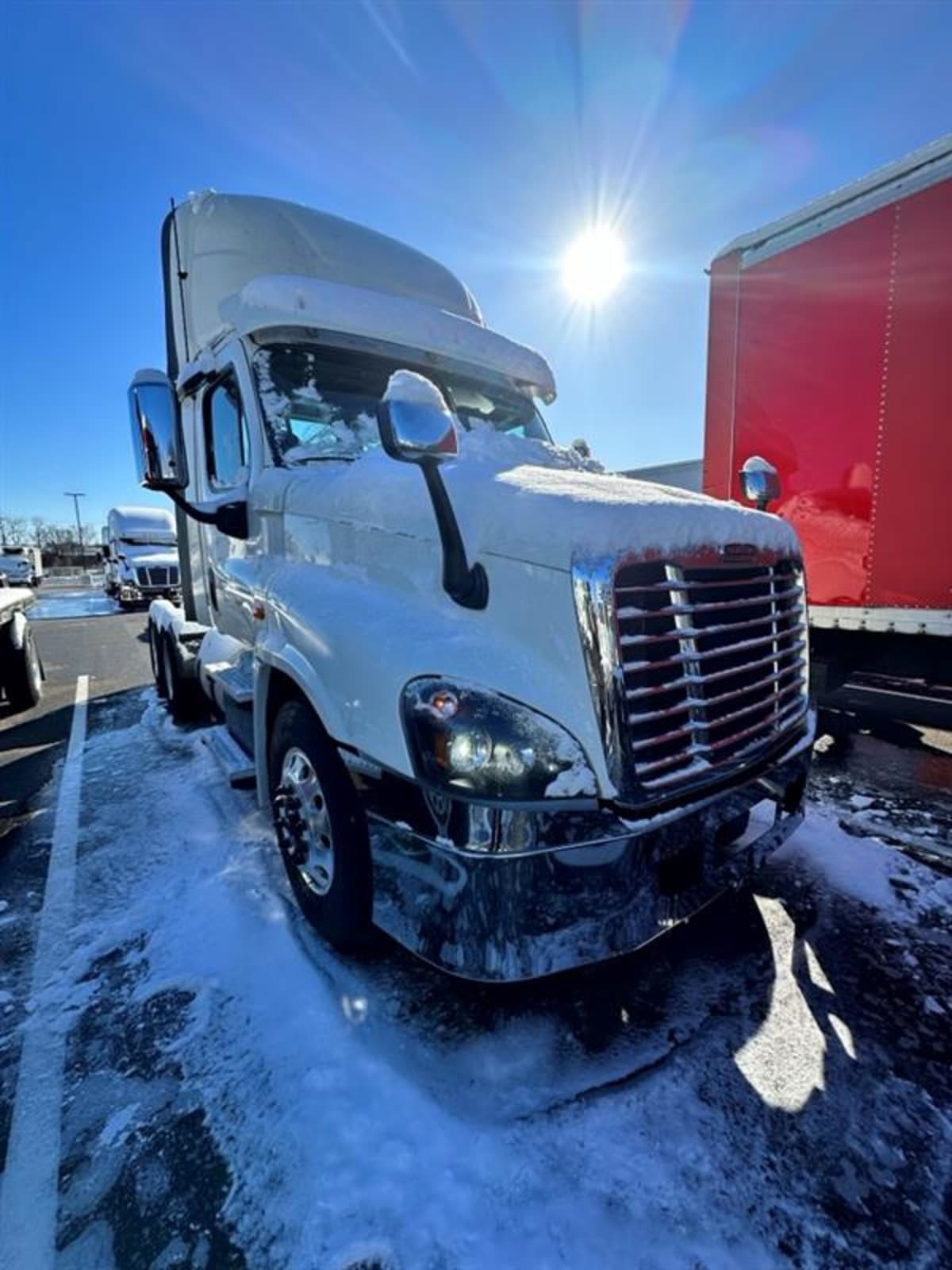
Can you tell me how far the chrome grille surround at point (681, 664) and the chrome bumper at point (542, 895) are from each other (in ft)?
0.59

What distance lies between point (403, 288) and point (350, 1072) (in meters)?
4.58

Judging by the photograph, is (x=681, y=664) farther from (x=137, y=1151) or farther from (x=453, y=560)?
(x=137, y=1151)

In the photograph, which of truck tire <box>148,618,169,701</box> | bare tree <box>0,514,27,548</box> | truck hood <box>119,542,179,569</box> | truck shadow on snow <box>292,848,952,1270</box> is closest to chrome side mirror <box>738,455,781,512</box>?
truck shadow on snow <box>292,848,952,1270</box>

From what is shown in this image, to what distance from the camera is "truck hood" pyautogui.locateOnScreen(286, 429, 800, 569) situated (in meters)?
1.98

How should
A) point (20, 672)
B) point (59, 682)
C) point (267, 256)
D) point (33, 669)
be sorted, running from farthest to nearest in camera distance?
1. point (59, 682)
2. point (33, 669)
3. point (20, 672)
4. point (267, 256)

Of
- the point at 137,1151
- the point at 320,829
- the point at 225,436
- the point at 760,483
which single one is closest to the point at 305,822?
the point at 320,829

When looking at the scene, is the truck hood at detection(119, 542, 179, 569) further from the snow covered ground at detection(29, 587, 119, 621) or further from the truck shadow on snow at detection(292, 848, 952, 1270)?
the truck shadow on snow at detection(292, 848, 952, 1270)

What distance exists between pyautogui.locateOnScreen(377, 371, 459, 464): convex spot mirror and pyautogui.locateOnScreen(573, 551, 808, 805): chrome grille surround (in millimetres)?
601

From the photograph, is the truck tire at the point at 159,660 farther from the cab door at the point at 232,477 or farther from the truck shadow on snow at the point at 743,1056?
the truck shadow on snow at the point at 743,1056

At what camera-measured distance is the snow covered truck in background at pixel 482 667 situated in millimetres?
1886

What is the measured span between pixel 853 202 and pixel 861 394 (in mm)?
1353

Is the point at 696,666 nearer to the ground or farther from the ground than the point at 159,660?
farther from the ground

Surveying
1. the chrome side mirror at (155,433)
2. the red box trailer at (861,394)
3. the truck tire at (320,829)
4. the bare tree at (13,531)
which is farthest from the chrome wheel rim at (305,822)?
the bare tree at (13,531)

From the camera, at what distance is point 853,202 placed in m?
4.48
